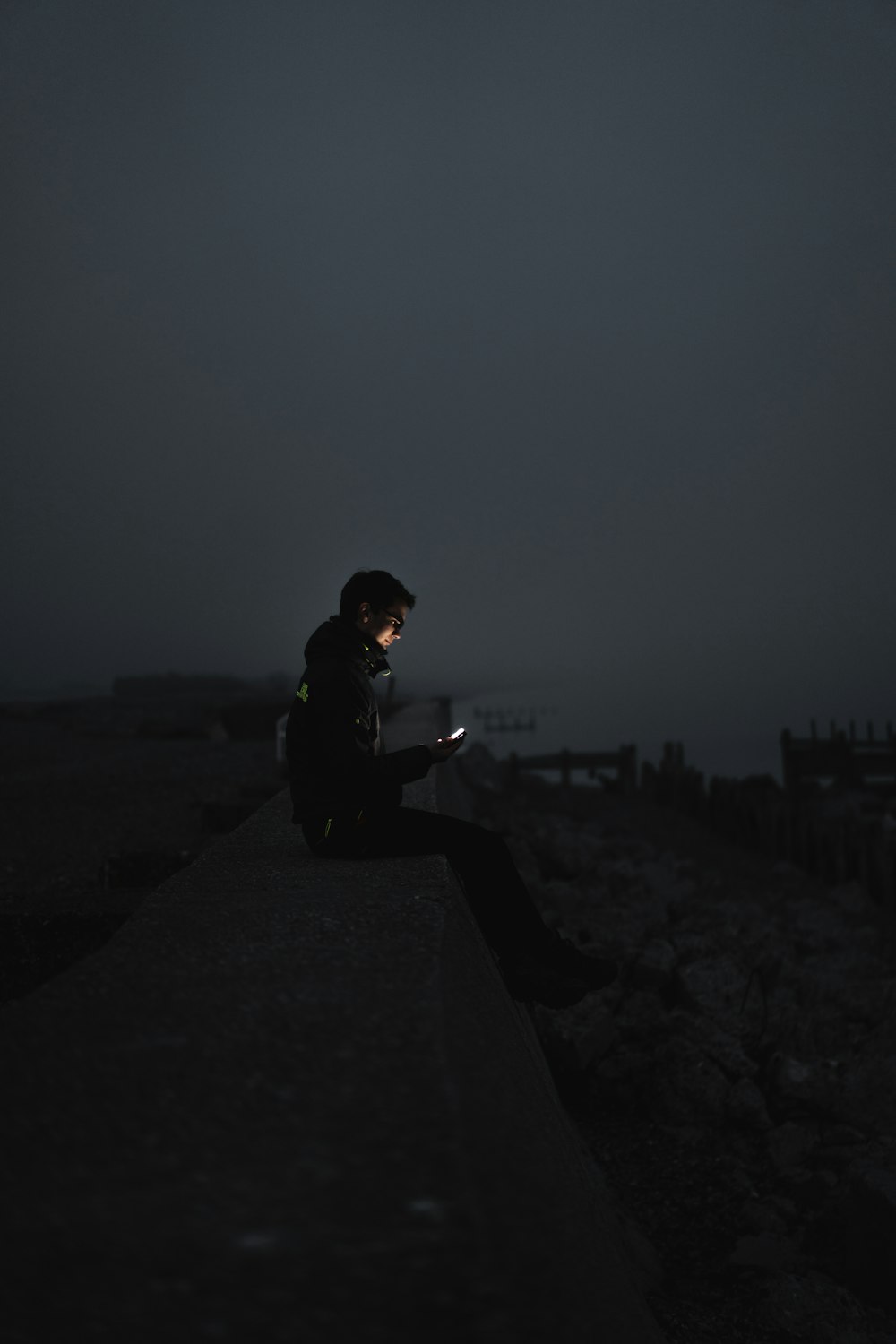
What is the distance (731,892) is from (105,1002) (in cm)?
826

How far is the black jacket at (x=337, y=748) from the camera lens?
125 inches

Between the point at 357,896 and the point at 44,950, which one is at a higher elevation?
Answer: the point at 357,896

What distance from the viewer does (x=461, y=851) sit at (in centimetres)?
313

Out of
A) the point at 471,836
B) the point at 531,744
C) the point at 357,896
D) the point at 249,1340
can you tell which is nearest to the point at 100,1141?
the point at 249,1340

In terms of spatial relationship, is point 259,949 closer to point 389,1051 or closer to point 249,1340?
point 389,1051

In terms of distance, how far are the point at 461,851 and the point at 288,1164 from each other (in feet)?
6.62

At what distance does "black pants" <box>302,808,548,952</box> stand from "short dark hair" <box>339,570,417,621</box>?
77 centimetres

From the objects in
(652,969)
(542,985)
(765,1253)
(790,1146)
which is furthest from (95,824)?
(765,1253)

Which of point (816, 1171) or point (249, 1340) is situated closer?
point (249, 1340)

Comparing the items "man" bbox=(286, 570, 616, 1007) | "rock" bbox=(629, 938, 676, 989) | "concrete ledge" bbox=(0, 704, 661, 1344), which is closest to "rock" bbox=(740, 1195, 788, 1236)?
"man" bbox=(286, 570, 616, 1007)

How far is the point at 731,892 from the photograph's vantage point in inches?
352

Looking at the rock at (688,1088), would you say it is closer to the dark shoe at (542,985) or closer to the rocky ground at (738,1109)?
the rocky ground at (738,1109)

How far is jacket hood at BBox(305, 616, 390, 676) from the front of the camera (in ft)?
10.9

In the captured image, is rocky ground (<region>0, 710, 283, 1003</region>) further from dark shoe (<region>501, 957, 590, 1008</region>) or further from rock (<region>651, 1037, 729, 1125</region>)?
rock (<region>651, 1037, 729, 1125</region>)
